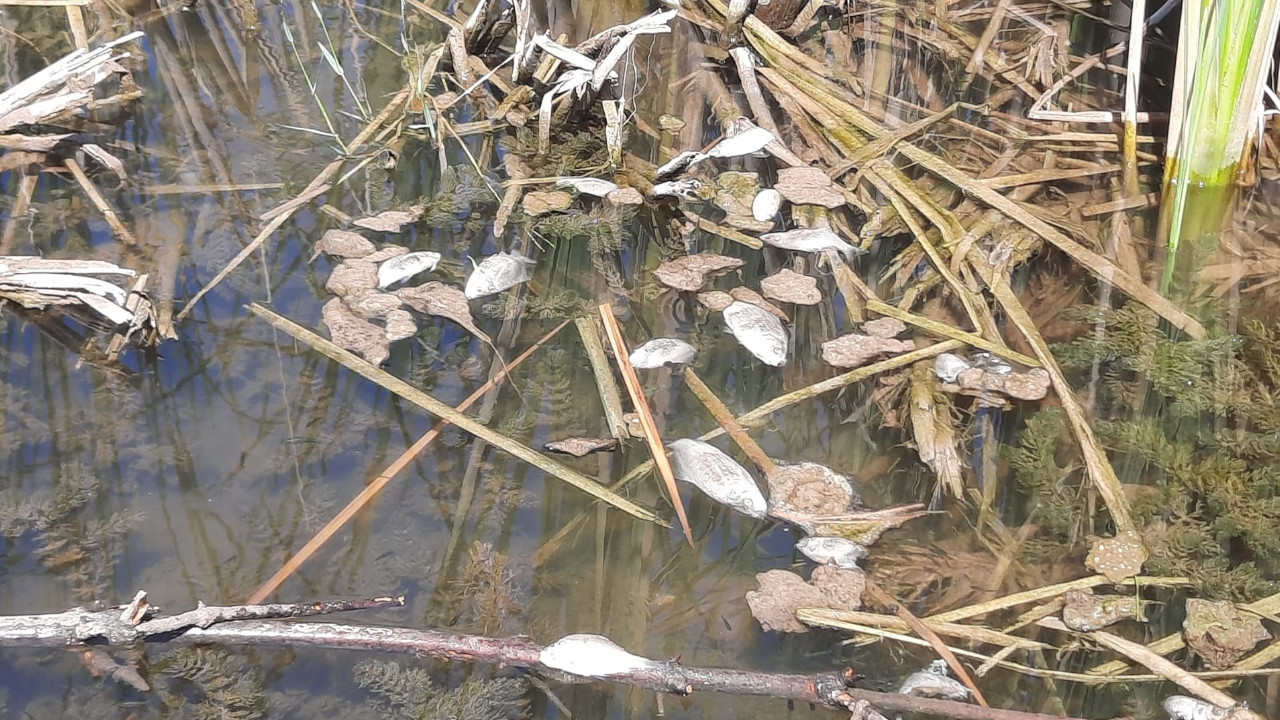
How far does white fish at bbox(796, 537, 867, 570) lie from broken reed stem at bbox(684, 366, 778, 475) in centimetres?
17

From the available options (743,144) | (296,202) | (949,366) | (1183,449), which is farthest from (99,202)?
(1183,449)

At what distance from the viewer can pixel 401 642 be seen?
1.50 meters

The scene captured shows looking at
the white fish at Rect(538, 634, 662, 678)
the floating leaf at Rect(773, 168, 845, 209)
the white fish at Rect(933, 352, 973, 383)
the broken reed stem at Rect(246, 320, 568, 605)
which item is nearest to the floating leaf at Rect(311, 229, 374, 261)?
the broken reed stem at Rect(246, 320, 568, 605)

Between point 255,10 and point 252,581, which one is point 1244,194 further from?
point 255,10

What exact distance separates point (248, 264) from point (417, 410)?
0.63 metres

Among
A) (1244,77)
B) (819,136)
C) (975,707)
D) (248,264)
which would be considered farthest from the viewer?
(819,136)

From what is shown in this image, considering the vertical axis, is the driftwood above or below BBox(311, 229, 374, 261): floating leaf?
below

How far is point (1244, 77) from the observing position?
2455mm

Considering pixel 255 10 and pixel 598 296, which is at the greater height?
pixel 255 10

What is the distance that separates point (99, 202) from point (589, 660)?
1.78 m

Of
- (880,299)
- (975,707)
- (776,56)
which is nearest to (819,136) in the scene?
(776,56)

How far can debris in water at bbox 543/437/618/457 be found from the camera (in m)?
1.90

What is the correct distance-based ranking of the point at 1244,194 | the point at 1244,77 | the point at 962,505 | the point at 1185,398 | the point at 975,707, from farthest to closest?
the point at 1244,194
the point at 1244,77
the point at 1185,398
the point at 962,505
the point at 975,707

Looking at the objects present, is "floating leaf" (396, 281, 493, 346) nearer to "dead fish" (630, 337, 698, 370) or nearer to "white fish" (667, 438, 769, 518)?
"dead fish" (630, 337, 698, 370)
